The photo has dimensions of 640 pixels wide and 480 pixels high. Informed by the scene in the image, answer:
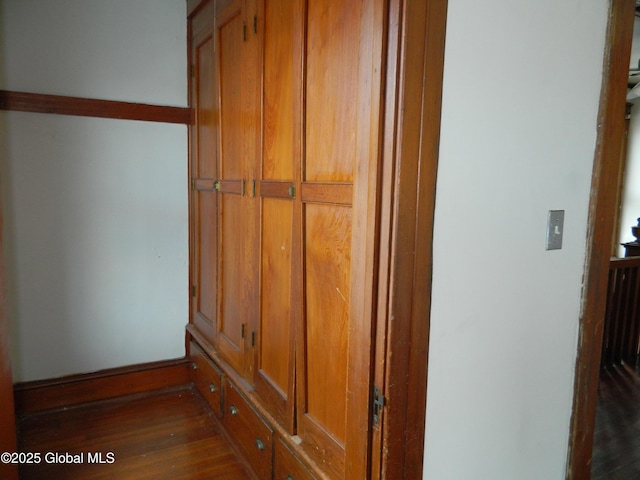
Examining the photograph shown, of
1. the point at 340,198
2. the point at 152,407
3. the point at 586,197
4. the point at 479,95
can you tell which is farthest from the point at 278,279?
the point at 152,407

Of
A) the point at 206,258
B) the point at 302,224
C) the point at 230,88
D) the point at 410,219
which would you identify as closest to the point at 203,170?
the point at 206,258

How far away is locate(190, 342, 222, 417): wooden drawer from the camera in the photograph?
7.70 ft

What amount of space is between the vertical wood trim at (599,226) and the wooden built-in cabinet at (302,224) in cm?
69

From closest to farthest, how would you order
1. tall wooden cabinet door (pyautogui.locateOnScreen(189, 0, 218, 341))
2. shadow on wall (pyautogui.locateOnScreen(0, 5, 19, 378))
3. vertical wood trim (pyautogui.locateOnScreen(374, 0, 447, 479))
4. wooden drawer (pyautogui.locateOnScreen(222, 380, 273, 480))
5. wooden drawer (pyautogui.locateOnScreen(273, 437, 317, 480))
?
vertical wood trim (pyautogui.locateOnScreen(374, 0, 447, 479)), wooden drawer (pyautogui.locateOnScreen(273, 437, 317, 480)), wooden drawer (pyautogui.locateOnScreen(222, 380, 273, 480)), shadow on wall (pyautogui.locateOnScreen(0, 5, 19, 378)), tall wooden cabinet door (pyautogui.locateOnScreen(189, 0, 218, 341))

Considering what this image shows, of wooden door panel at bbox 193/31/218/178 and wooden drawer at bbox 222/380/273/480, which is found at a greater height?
wooden door panel at bbox 193/31/218/178

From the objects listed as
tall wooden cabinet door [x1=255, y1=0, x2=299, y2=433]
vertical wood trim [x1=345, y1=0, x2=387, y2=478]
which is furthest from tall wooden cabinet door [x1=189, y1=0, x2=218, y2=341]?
vertical wood trim [x1=345, y1=0, x2=387, y2=478]

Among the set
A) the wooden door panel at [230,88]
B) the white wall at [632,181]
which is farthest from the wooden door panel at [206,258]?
the white wall at [632,181]

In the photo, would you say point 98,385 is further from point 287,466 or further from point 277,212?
point 277,212

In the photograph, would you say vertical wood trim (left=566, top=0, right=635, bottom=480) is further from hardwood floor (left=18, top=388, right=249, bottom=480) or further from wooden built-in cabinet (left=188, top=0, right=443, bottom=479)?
hardwood floor (left=18, top=388, right=249, bottom=480)

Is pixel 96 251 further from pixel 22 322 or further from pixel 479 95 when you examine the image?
pixel 479 95

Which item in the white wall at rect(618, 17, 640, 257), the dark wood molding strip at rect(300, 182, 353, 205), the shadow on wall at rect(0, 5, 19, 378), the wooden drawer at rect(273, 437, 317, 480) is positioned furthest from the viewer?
the white wall at rect(618, 17, 640, 257)

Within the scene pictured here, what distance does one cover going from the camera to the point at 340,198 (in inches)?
48.1

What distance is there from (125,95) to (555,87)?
235 cm

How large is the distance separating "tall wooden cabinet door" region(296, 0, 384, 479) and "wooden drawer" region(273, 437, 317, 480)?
83mm
